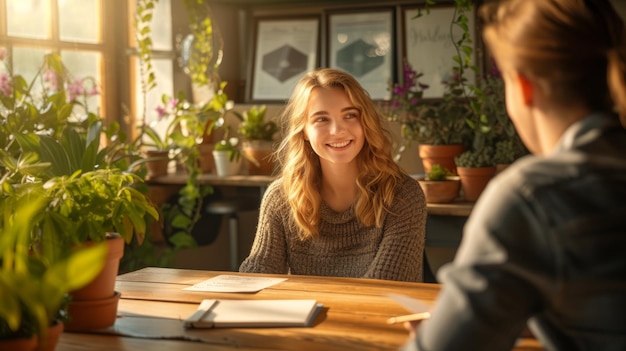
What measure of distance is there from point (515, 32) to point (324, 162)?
172cm

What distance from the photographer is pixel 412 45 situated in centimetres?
424

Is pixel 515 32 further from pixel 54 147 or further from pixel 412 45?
pixel 412 45

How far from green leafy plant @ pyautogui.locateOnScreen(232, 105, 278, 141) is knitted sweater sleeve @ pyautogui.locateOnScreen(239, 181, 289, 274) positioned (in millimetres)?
1375

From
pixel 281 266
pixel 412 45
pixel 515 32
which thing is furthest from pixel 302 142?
pixel 515 32

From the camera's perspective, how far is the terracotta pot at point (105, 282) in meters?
1.86

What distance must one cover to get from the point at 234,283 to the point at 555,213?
1260 mm

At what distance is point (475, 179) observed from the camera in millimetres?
3635

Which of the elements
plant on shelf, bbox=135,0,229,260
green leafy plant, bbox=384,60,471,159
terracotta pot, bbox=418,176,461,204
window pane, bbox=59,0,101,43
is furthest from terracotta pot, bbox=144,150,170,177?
terracotta pot, bbox=418,176,461,204

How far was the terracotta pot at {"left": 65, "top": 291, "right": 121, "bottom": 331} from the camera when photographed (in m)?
1.84

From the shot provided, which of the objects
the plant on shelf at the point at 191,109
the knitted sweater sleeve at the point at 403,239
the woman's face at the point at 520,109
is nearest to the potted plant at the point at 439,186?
the knitted sweater sleeve at the point at 403,239

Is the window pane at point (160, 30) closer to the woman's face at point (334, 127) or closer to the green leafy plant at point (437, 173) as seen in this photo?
the green leafy plant at point (437, 173)

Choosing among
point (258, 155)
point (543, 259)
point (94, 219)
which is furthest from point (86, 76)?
point (543, 259)

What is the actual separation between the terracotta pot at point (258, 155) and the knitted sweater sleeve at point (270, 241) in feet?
4.29

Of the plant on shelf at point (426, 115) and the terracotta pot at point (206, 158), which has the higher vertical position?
the plant on shelf at point (426, 115)
